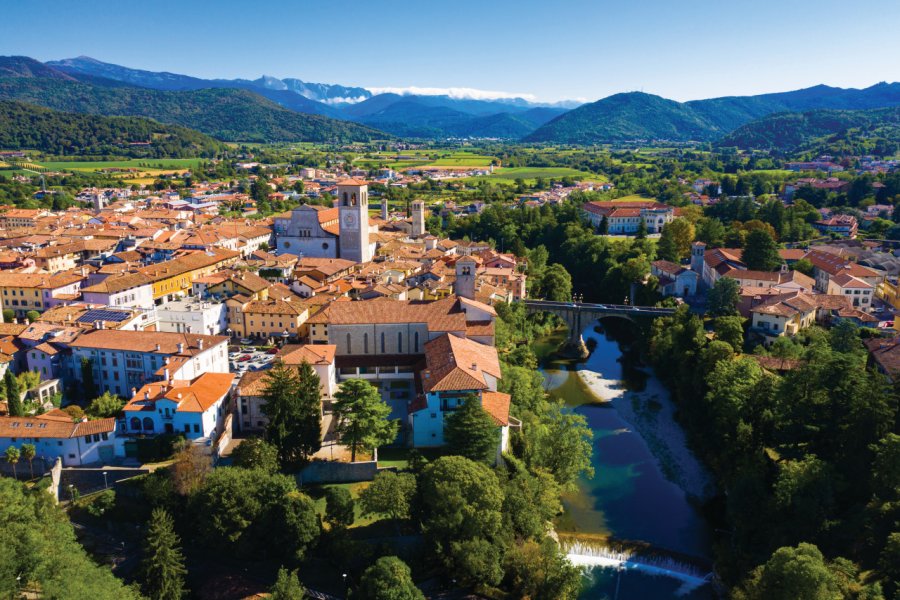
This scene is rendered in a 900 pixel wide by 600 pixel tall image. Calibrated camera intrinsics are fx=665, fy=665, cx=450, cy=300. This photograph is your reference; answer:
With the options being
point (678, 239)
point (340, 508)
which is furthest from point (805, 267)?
point (340, 508)

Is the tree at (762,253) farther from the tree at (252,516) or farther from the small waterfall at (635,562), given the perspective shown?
the tree at (252,516)

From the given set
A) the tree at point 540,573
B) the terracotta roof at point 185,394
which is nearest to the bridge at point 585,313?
the tree at point 540,573

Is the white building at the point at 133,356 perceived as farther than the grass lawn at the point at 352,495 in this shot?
Yes

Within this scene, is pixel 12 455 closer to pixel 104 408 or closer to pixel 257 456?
pixel 104 408

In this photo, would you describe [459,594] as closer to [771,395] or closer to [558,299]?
[771,395]

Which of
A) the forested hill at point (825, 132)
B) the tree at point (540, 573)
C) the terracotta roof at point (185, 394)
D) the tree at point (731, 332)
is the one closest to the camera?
the tree at point (540, 573)

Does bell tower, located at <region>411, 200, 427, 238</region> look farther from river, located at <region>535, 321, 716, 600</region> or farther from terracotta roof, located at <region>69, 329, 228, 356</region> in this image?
terracotta roof, located at <region>69, 329, 228, 356</region>

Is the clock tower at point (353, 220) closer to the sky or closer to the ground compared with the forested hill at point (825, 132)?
closer to the ground
